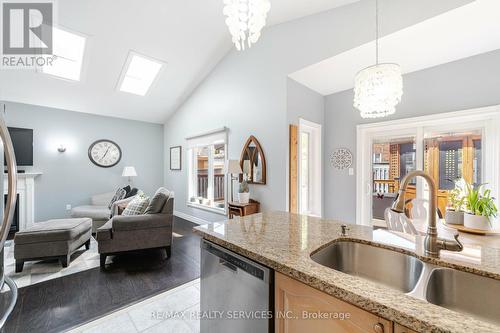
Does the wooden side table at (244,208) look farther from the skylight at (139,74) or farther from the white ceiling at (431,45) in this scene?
the skylight at (139,74)

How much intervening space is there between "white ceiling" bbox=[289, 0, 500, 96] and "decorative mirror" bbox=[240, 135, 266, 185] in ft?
3.89

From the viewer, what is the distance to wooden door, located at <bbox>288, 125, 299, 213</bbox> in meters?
3.10

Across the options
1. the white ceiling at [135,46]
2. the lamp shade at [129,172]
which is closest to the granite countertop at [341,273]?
the white ceiling at [135,46]

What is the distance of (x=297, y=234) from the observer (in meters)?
1.32

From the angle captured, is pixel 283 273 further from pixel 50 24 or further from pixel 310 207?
pixel 50 24

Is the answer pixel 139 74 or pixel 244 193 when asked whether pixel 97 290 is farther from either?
pixel 139 74

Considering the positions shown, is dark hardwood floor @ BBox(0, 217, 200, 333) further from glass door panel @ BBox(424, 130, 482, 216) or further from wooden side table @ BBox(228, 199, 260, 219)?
glass door panel @ BBox(424, 130, 482, 216)

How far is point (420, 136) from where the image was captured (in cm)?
291

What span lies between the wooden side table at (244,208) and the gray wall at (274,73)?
5.0 inches

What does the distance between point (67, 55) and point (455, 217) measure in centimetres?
561

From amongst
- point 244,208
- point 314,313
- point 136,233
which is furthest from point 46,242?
point 314,313

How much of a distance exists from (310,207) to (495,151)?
2.36 meters

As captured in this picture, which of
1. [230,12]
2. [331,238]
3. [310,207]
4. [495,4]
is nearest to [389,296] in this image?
[331,238]

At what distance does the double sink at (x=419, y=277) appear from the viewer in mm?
834
